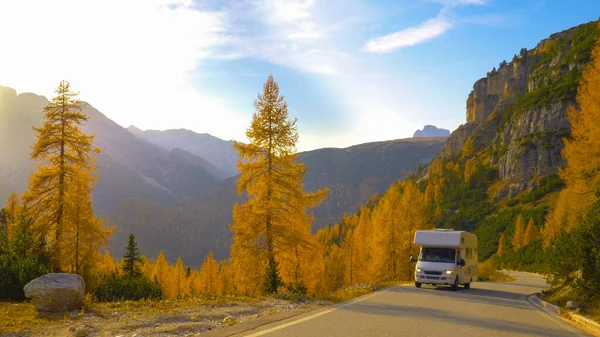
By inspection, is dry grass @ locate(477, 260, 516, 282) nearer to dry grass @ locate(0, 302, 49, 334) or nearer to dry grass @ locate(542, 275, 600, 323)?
dry grass @ locate(542, 275, 600, 323)

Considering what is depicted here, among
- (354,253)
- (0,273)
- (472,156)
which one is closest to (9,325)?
(0,273)

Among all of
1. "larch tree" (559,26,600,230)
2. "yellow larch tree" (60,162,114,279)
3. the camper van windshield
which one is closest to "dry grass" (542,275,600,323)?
the camper van windshield

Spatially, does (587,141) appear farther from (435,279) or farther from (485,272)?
(485,272)

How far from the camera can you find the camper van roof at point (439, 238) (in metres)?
23.8

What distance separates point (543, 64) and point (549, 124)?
154 feet

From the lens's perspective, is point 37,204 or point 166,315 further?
point 37,204

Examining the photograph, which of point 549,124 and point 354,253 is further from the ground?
point 549,124

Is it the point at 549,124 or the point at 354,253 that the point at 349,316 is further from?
the point at 549,124

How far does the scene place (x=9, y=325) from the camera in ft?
32.0

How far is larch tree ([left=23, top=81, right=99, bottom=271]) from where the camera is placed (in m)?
26.4

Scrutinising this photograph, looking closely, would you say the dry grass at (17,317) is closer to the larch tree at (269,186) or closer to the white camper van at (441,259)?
the larch tree at (269,186)

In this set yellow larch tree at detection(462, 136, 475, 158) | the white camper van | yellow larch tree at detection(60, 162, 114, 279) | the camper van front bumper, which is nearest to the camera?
the camper van front bumper

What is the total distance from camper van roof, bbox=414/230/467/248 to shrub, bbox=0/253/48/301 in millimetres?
18520

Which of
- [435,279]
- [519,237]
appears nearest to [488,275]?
[435,279]
